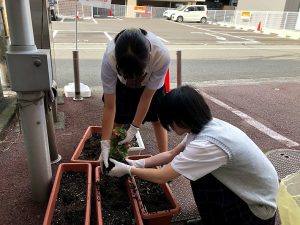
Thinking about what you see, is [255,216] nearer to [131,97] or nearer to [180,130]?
[180,130]

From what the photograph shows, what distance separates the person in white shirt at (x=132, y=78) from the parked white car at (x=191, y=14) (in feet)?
81.6

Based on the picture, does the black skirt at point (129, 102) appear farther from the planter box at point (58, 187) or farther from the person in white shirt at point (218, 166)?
the person in white shirt at point (218, 166)

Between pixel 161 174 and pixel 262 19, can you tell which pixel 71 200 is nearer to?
pixel 161 174

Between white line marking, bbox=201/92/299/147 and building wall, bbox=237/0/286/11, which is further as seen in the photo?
building wall, bbox=237/0/286/11

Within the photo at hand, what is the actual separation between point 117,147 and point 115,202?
42 centimetres

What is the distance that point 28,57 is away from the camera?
179 cm

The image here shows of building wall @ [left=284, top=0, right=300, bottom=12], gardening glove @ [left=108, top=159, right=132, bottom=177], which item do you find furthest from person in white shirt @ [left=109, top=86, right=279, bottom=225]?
building wall @ [left=284, top=0, right=300, bottom=12]

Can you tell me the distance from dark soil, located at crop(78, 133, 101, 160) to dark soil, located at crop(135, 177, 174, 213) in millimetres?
610

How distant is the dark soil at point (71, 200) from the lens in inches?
80.4

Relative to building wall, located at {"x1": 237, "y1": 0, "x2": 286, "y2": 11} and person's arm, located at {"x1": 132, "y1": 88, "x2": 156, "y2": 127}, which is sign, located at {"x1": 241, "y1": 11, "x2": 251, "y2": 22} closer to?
building wall, located at {"x1": 237, "y1": 0, "x2": 286, "y2": 11}

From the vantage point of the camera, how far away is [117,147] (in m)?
2.29

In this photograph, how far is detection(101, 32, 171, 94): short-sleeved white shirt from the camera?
2111mm

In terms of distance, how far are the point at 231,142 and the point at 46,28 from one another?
2709 millimetres

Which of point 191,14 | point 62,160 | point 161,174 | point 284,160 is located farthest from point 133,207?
point 191,14
